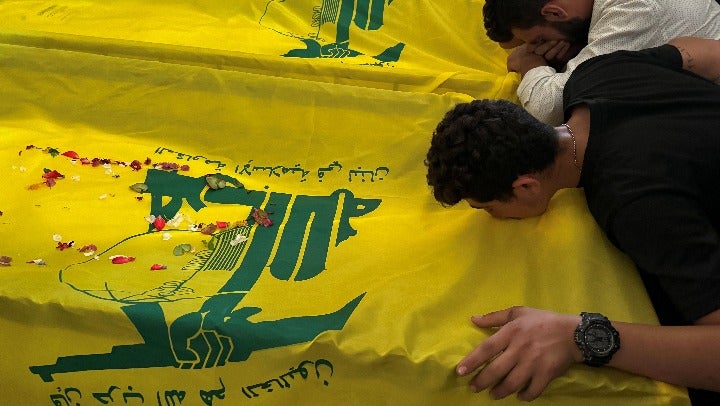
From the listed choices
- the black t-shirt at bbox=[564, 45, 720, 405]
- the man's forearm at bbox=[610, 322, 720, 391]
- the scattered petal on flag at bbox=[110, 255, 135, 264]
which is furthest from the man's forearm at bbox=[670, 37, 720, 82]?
the scattered petal on flag at bbox=[110, 255, 135, 264]

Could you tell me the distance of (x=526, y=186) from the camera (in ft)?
4.08

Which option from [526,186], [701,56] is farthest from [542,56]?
[526,186]

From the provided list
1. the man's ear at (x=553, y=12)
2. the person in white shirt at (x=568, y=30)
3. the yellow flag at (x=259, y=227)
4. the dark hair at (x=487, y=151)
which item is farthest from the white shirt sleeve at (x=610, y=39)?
the dark hair at (x=487, y=151)

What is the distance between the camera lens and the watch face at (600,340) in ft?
3.39

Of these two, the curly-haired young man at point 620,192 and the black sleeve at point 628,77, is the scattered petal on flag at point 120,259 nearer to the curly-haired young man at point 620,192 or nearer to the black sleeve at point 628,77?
Result: the curly-haired young man at point 620,192

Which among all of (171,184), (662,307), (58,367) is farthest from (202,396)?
(662,307)

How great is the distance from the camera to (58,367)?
1.19 m

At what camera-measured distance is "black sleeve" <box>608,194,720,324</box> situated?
3.32 feet

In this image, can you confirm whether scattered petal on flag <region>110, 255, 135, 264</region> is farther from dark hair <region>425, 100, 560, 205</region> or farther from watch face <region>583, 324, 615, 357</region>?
watch face <region>583, 324, 615, 357</region>

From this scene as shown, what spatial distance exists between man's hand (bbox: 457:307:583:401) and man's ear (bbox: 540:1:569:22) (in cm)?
91

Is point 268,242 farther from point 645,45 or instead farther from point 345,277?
point 645,45

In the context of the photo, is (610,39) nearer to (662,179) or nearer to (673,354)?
(662,179)

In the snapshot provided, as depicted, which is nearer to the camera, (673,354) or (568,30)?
(673,354)

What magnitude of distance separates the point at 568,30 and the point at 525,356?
1.00 meters
